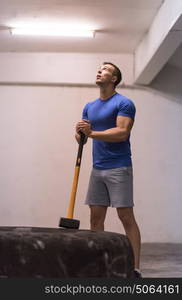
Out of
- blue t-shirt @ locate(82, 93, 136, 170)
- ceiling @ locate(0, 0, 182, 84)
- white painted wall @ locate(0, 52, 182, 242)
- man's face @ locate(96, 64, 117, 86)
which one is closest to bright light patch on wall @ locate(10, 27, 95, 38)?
ceiling @ locate(0, 0, 182, 84)

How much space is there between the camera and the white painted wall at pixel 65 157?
5.27 meters

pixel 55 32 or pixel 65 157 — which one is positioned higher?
pixel 55 32

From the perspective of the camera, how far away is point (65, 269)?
146 cm

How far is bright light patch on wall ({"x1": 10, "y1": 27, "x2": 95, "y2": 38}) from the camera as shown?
4.52 meters

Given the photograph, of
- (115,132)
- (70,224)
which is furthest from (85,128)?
(70,224)

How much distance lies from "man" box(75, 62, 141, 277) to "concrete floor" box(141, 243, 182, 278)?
2.11ft

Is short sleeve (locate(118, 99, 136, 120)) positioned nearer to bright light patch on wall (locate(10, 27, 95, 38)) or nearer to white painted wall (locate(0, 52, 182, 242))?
bright light patch on wall (locate(10, 27, 95, 38))

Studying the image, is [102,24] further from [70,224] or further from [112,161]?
[70,224]

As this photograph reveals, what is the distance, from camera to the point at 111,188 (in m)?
2.62

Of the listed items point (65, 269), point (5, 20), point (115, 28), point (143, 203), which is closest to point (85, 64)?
point (115, 28)

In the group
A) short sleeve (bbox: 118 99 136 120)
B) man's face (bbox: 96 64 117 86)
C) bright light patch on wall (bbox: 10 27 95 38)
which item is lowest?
short sleeve (bbox: 118 99 136 120)

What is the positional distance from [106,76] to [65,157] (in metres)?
2.60

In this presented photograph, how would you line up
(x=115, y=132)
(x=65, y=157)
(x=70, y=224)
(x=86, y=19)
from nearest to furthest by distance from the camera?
(x=70, y=224)
(x=115, y=132)
(x=86, y=19)
(x=65, y=157)

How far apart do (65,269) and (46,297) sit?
141mm
